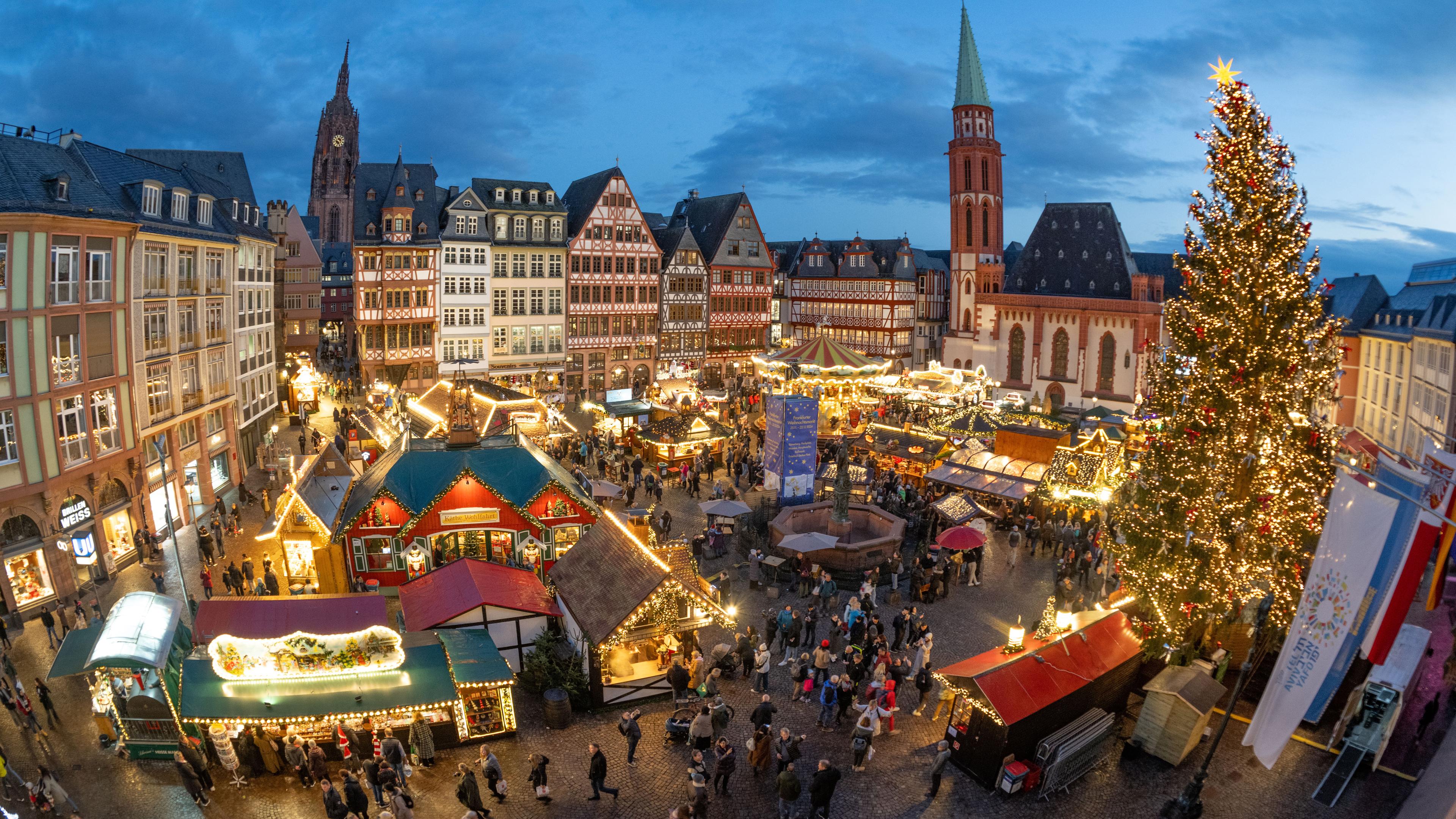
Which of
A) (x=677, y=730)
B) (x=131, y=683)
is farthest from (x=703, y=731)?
(x=131, y=683)

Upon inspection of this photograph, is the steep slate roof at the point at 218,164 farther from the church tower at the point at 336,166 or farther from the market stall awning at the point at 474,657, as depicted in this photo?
the church tower at the point at 336,166

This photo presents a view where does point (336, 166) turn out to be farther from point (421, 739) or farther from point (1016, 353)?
point (421, 739)

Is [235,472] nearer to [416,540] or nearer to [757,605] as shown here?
[416,540]

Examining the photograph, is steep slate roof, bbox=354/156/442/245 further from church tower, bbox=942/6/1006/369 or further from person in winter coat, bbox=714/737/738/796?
person in winter coat, bbox=714/737/738/796

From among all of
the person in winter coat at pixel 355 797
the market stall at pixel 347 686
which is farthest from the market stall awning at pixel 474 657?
the person in winter coat at pixel 355 797

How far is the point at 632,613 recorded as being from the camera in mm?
14562

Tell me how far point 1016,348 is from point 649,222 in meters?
26.7

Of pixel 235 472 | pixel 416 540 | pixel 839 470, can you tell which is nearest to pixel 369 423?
pixel 235 472

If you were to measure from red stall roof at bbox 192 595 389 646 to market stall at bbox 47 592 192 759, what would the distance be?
33.5 inches

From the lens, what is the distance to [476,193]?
149 ft

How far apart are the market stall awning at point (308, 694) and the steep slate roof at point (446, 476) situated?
6.87 m

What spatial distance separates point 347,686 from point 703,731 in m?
5.49

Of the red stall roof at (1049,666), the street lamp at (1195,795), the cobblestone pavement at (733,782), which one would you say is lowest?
the cobblestone pavement at (733,782)

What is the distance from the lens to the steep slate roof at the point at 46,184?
18.6 meters
